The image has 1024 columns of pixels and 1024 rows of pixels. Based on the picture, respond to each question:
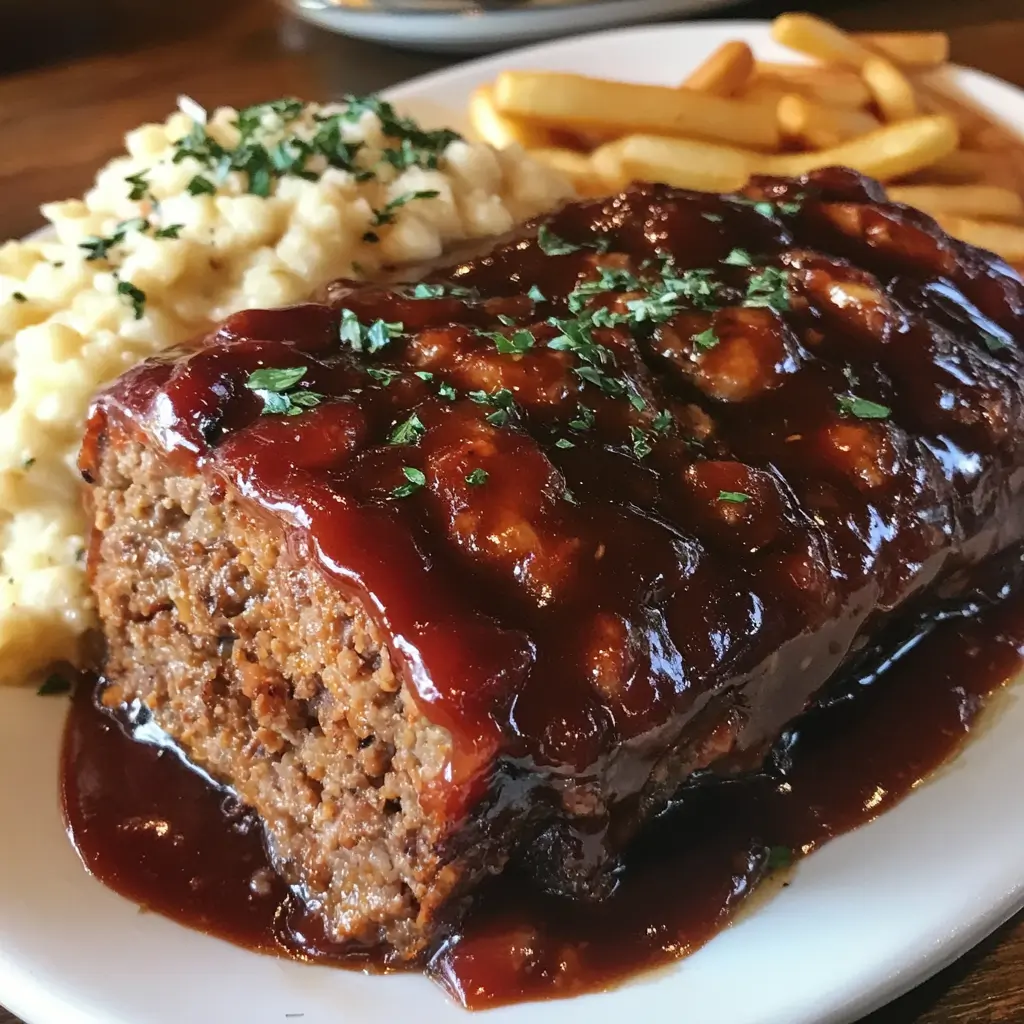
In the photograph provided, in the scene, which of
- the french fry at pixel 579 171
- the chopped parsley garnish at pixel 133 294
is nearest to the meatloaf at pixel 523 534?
the chopped parsley garnish at pixel 133 294

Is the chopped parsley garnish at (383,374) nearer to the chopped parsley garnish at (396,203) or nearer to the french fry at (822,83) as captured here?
the chopped parsley garnish at (396,203)

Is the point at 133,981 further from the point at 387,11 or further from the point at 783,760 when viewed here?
the point at 387,11

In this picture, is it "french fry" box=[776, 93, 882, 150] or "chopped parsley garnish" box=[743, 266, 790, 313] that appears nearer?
"chopped parsley garnish" box=[743, 266, 790, 313]

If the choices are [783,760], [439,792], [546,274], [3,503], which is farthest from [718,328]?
[3,503]

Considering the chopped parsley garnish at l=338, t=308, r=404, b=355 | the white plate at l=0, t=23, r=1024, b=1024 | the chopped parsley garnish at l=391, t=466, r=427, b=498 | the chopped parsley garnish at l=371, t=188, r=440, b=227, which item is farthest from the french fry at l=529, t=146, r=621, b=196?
the white plate at l=0, t=23, r=1024, b=1024

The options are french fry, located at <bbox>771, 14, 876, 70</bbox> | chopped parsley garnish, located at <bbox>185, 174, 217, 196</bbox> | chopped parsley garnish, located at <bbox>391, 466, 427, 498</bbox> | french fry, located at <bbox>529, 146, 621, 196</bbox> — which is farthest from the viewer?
french fry, located at <bbox>771, 14, 876, 70</bbox>

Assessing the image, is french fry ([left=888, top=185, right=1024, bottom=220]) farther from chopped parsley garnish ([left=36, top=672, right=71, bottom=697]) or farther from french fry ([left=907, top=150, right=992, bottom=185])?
chopped parsley garnish ([left=36, top=672, right=71, bottom=697])

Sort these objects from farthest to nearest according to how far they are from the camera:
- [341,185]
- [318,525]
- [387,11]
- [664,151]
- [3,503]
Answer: [387,11]
[664,151]
[341,185]
[3,503]
[318,525]
